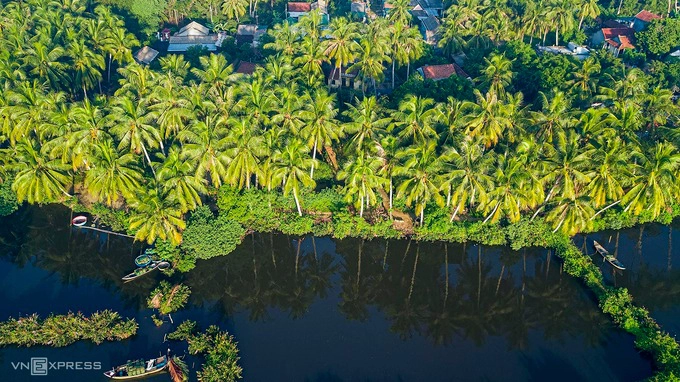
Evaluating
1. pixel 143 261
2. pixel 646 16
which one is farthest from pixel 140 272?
pixel 646 16

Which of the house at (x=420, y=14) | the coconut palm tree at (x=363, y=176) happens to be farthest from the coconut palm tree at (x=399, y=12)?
the coconut palm tree at (x=363, y=176)

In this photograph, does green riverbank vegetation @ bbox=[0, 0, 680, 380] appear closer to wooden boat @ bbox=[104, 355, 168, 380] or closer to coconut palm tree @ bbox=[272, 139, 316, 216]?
coconut palm tree @ bbox=[272, 139, 316, 216]

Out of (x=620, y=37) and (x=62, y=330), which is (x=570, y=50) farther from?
(x=62, y=330)

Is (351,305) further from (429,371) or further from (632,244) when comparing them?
(632,244)

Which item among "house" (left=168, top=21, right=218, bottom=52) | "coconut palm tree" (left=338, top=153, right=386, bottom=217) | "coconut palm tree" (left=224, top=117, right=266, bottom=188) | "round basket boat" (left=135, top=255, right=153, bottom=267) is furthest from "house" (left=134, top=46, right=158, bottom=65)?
"coconut palm tree" (left=338, top=153, right=386, bottom=217)

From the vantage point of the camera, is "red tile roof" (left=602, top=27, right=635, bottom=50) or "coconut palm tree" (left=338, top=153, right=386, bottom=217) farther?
"red tile roof" (left=602, top=27, right=635, bottom=50)

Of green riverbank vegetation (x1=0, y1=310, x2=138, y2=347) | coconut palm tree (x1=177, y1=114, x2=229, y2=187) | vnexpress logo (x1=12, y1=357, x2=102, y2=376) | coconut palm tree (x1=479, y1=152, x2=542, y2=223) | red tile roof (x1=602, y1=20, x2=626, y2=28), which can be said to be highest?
red tile roof (x1=602, y1=20, x2=626, y2=28)
